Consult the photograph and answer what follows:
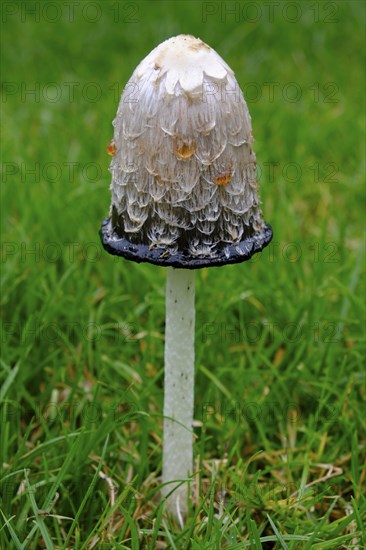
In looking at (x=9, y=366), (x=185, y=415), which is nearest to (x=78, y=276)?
(x=9, y=366)

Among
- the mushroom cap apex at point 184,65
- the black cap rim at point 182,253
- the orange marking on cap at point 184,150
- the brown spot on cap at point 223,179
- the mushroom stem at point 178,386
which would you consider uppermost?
the mushroom cap apex at point 184,65

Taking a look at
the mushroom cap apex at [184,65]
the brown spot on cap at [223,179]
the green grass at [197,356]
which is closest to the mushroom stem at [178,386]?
the green grass at [197,356]

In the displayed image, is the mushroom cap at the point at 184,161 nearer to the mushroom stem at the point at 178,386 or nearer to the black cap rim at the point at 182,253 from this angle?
the black cap rim at the point at 182,253

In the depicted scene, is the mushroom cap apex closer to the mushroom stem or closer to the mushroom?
the mushroom

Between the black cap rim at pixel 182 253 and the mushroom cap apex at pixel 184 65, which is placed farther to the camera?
the black cap rim at pixel 182 253

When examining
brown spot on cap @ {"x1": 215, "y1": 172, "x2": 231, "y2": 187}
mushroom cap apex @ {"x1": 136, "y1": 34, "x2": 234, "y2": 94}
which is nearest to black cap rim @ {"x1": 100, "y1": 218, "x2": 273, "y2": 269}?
brown spot on cap @ {"x1": 215, "y1": 172, "x2": 231, "y2": 187}

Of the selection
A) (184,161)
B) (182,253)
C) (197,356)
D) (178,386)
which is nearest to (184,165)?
(184,161)

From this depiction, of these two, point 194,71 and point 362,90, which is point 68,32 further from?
point 194,71

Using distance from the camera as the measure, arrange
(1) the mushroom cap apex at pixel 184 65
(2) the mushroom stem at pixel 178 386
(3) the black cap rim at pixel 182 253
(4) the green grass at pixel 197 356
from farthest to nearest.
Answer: (4) the green grass at pixel 197 356 → (2) the mushroom stem at pixel 178 386 → (3) the black cap rim at pixel 182 253 → (1) the mushroom cap apex at pixel 184 65
